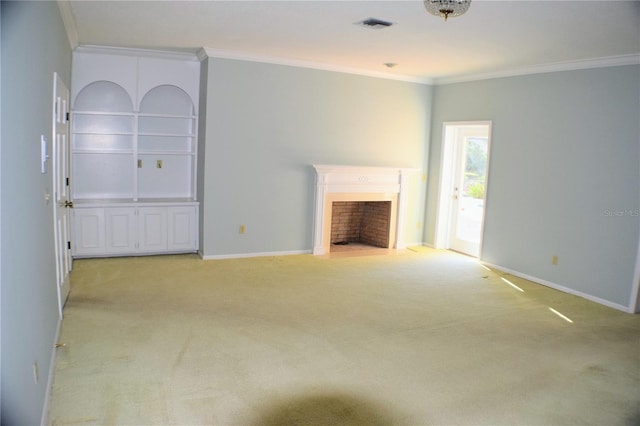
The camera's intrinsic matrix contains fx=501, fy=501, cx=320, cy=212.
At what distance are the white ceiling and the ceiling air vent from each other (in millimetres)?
86

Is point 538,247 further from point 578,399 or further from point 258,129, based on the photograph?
point 258,129

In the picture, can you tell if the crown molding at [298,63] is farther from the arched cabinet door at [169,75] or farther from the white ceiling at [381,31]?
the arched cabinet door at [169,75]

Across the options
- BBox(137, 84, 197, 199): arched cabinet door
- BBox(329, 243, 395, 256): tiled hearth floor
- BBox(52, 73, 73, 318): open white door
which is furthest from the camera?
BBox(329, 243, 395, 256): tiled hearth floor

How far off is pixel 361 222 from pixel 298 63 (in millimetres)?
2837

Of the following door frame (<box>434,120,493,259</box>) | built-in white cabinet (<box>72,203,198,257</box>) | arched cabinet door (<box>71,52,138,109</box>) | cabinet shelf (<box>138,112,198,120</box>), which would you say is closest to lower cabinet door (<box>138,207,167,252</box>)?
built-in white cabinet (<box>72,203,198,257</box>)

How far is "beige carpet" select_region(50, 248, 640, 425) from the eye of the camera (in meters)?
2.94

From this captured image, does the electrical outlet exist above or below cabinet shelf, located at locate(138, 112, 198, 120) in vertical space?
below

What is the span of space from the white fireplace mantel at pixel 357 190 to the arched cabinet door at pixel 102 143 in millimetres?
2509

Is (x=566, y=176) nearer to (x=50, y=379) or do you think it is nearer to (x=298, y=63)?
(x=298, y=63)

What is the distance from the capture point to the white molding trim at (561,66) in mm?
5117

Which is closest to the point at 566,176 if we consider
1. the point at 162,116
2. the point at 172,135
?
the point at 172,135

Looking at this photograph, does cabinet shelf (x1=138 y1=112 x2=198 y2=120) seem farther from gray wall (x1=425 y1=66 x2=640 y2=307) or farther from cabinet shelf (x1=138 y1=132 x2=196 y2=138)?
gray wall (x1=425 y1=66 x2=640 y2=307)

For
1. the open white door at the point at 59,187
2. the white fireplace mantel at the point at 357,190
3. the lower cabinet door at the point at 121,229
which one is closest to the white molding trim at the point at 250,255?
the white fireplace mantel at the point at 357,190

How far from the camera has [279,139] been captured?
6.62 meters
